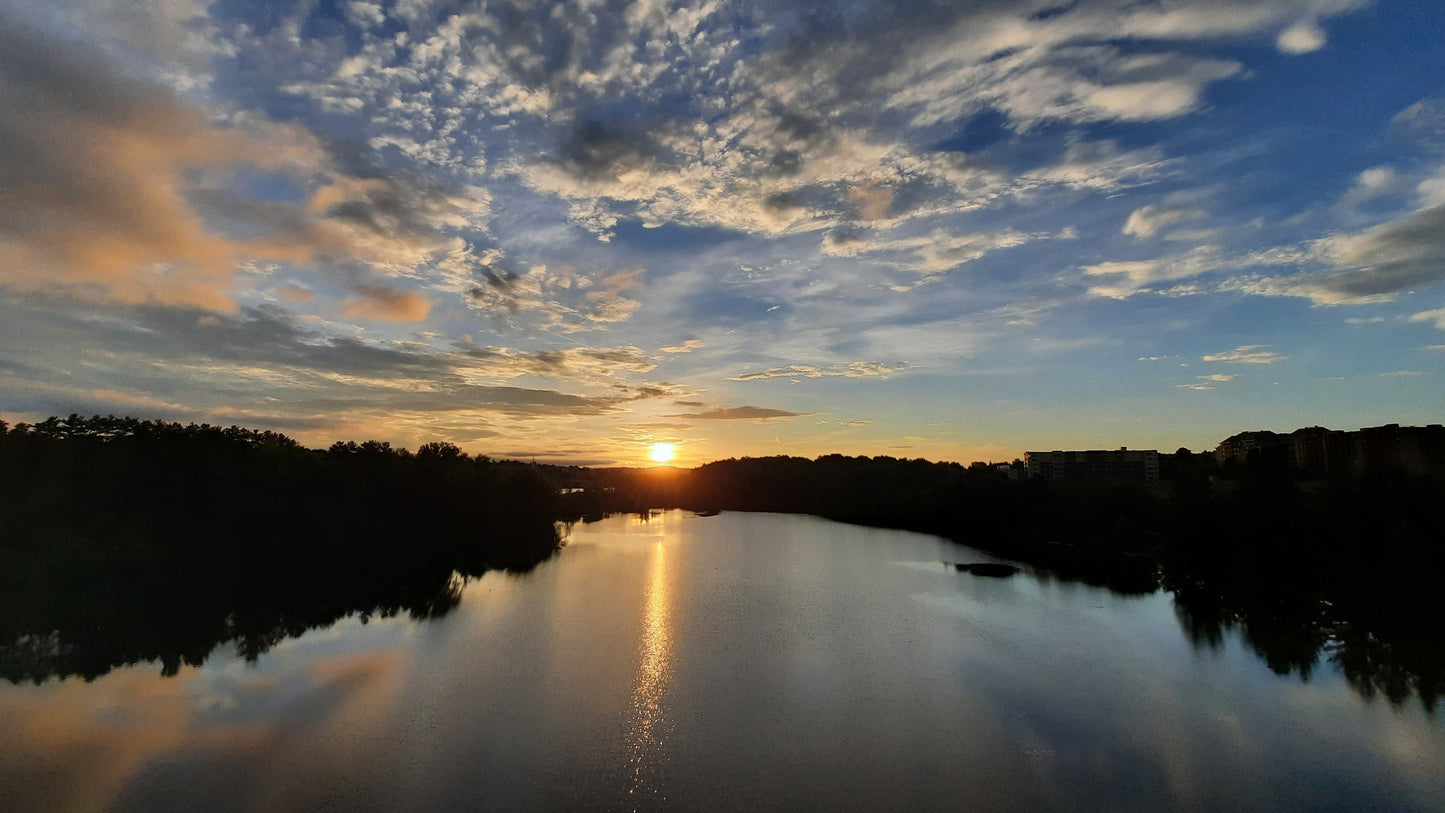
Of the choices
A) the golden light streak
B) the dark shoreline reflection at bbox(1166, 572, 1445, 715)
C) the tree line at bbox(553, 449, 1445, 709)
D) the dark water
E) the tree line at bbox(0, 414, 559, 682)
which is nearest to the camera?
the dark water

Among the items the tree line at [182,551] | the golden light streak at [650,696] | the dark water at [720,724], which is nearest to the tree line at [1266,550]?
the dark water at [720,724]

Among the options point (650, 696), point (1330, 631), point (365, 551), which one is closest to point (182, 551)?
point (365, 551)

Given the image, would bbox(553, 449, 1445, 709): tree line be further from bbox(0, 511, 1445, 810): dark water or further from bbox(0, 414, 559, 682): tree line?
bbox(0, 414, 559, 682): tree line

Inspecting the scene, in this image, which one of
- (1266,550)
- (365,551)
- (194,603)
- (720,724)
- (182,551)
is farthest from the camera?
(365,551)

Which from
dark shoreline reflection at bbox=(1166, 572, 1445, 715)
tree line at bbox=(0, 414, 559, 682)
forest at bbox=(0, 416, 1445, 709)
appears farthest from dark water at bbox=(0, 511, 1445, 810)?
tree line at bbox=(0, 414, 559, 682)

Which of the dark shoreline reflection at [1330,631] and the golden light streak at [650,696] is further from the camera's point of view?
the dark shoreline reflection at [1330,631]

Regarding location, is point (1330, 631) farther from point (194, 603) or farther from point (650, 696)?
point (194, 603)

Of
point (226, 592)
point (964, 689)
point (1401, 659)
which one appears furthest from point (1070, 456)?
point (226, 592)

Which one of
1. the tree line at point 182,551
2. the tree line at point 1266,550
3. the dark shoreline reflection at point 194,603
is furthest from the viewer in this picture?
the tree line at point 1266,550

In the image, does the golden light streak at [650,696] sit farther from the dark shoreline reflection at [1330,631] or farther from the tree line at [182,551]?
the dark shoreline reflection at [1330,631]
